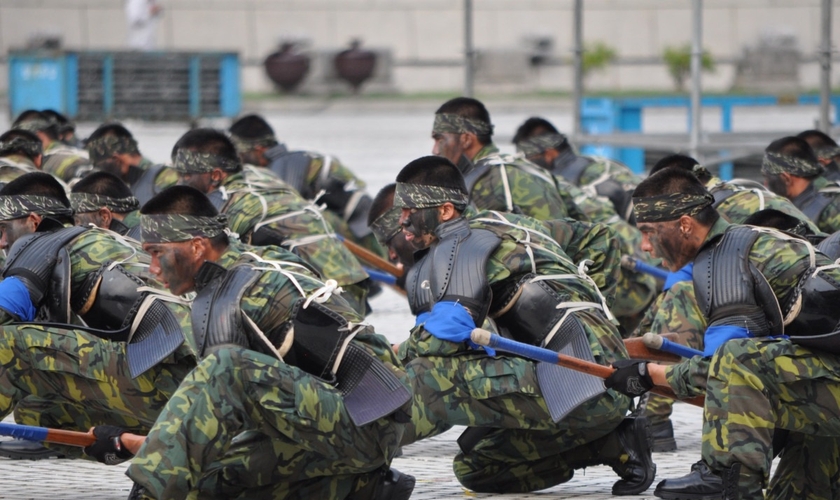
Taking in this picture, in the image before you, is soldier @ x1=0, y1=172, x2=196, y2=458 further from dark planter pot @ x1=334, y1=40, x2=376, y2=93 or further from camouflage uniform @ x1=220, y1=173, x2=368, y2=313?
A: dark planter pot @ x1=334, y1=40, x2=376, y2=93

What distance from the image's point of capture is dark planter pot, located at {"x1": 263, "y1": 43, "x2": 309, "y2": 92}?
31.5 m

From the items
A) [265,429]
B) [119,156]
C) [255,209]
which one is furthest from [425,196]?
[119,156]

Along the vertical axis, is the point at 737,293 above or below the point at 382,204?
below

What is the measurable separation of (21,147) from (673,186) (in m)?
5.36

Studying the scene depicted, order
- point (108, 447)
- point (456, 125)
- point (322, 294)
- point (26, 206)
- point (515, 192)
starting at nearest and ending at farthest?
point (322, 294) → point (108, 447) → point (26, 206) → point (515, 192) → point (456, 125)

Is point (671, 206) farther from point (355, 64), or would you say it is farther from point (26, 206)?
point (355, 64)

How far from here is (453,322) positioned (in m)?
6.47

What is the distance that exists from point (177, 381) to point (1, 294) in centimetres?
86

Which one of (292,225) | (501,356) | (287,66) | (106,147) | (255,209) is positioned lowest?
(501,356)

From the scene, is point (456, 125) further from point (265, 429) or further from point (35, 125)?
point (35, 125)

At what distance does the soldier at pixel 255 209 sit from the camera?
9.23 m

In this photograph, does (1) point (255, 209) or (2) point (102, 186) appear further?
(1) point (255, 209)

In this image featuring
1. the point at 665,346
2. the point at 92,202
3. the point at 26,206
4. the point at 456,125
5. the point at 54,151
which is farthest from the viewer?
the point at 54,151

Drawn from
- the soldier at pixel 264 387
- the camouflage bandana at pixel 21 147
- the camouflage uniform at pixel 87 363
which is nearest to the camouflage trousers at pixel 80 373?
the camouflage uniform at pixel 87 363
